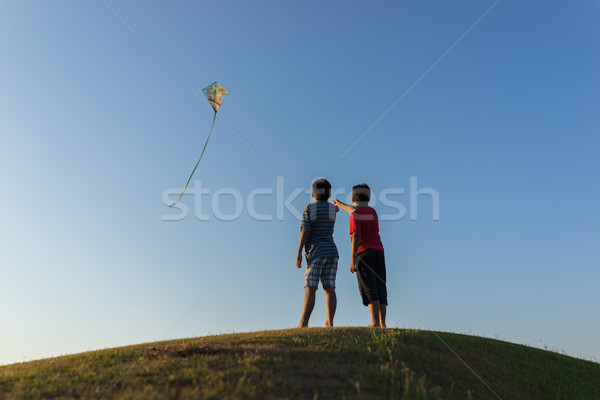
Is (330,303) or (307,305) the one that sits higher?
(330,303)

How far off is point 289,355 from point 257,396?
165 centimetres

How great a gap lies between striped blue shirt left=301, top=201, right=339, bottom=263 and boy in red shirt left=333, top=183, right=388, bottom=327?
561 millimetres

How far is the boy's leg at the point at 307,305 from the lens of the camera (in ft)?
31.1

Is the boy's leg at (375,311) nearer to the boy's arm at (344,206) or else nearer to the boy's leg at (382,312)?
the boy's leg at (382,312)

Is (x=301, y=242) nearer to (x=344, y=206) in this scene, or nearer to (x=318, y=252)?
(x=318, y=252)

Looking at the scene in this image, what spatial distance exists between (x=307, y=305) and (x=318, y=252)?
3.86 feet

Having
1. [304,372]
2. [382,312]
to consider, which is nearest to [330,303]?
[382,312]

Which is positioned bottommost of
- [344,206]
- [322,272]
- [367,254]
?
[322,272]

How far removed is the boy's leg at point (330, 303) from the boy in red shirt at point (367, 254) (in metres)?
0.68

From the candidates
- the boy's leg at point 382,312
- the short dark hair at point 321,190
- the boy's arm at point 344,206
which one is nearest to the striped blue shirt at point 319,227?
the short dark hair at point 321,190

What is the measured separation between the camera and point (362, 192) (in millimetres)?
10062

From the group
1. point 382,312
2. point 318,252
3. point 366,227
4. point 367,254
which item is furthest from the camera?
point 382,312

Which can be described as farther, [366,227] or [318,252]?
[366,227]

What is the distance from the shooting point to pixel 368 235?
9.99 metres
